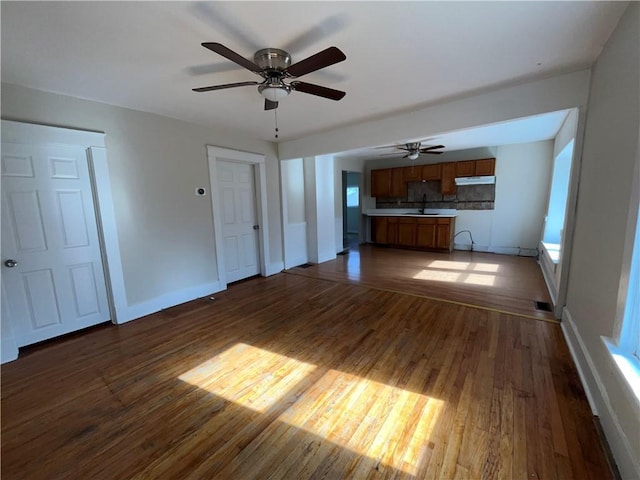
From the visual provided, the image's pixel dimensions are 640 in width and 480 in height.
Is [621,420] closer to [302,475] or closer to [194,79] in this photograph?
[302,475]

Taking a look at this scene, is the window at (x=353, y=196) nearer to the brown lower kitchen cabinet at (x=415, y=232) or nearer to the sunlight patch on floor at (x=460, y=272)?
the brown lower kitchen cabinet at (x=415, y=232)

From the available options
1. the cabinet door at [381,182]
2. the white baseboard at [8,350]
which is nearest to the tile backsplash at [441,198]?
the cabinet door at [381,182]

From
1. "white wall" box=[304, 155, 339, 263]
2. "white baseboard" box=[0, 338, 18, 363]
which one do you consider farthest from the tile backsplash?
"white baseboard" box=[0, 338, 18, 363]

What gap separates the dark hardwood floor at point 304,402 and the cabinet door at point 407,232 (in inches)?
155

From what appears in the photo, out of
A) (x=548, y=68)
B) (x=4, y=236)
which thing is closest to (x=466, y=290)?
(x=548, y=68)

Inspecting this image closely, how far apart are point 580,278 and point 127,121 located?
194 inches

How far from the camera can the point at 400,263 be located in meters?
5.54

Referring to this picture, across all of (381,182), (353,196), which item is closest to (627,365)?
(381,182)

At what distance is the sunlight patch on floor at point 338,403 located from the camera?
1487mm

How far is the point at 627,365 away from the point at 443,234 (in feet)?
17.2

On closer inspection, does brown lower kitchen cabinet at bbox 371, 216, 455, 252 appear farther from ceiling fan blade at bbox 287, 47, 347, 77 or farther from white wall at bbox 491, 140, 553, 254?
ceiling fan blade at bbox 287, 47, 347, 77

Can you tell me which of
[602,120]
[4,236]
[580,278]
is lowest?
[580,278]

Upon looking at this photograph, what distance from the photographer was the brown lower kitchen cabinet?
6.33 metres

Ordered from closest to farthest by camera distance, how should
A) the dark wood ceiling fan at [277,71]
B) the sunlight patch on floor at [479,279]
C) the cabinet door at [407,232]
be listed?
the dark wood ceiling fan at [277,71]
the sunlight patch on floor at [479,279]
the cabinet door at [407,232]
